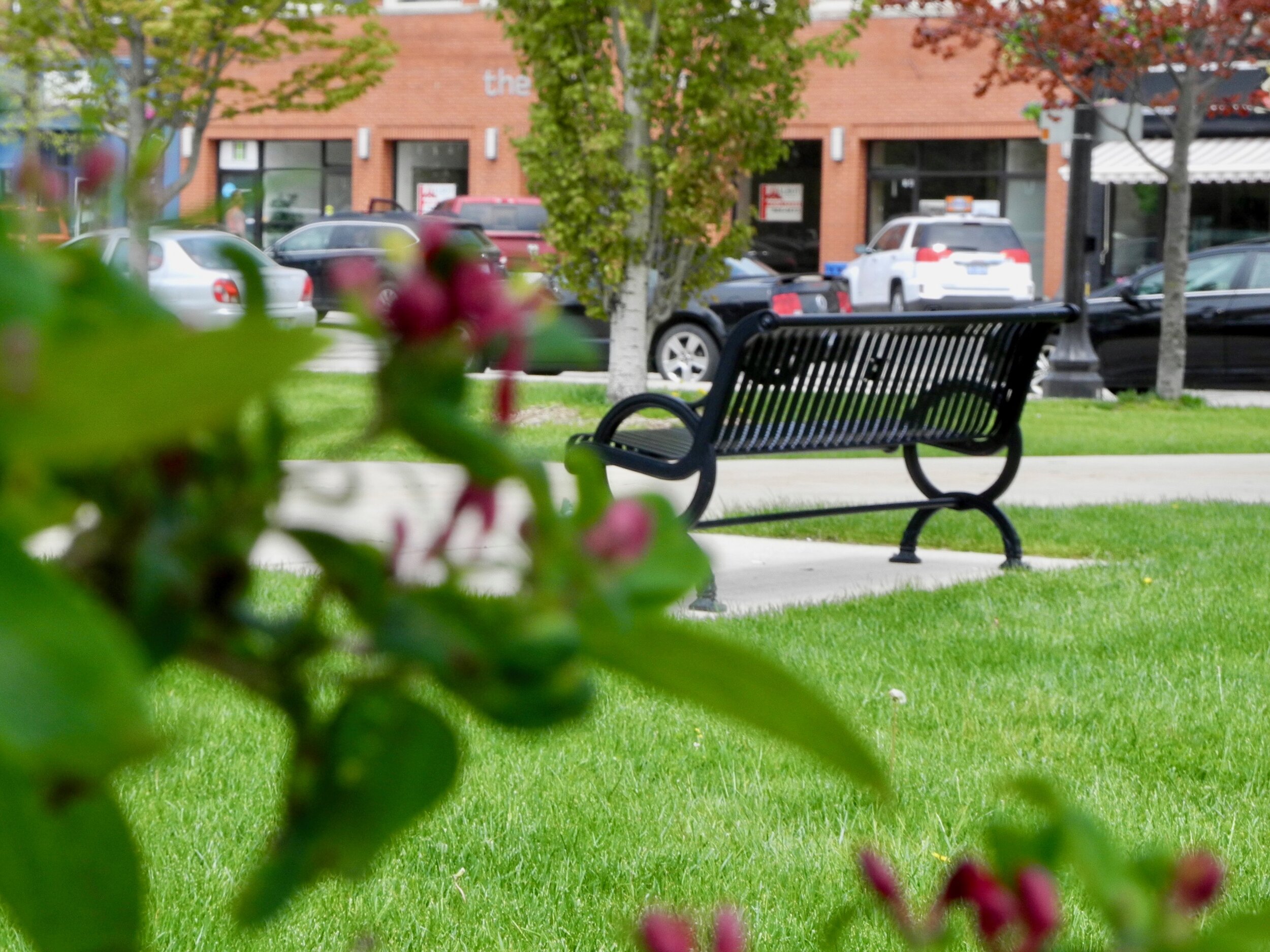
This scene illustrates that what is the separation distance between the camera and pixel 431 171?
33625 millimetres

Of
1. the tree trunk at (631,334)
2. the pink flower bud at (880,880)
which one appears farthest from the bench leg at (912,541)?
the tree trunk at (631,334)

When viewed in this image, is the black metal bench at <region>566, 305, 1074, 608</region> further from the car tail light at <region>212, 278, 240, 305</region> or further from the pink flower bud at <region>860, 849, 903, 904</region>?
the car tail light at <region>212, 278, 240, 305</region>

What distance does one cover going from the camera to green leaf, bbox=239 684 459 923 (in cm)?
58

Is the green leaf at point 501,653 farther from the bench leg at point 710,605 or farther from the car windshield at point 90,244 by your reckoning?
the bench leg at point 710,605

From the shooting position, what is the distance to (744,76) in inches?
508

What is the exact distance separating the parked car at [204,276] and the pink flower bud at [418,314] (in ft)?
0.09

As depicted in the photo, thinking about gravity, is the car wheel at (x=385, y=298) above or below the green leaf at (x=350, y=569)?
above

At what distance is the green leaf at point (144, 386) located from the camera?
0.40m

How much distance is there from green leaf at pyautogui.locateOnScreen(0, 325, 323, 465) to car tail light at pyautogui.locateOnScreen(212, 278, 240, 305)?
0.11 meters

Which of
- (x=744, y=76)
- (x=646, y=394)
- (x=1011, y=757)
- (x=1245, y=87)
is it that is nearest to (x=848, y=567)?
(x=646, y=394)

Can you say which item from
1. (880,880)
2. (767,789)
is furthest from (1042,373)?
(880,880)

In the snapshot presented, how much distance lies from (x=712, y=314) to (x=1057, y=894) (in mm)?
17373

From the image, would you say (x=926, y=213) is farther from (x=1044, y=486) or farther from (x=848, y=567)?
(x=848, y=567)

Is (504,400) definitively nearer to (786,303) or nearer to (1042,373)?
(1042,373)
